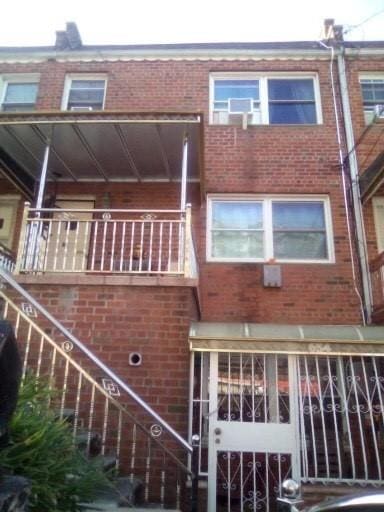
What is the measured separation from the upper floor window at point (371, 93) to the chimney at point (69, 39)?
6985 mm

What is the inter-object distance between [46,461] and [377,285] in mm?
6382

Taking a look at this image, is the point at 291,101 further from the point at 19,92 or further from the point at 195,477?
the point at 195,477

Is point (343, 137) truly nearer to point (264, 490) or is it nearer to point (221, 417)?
point (221, 417)

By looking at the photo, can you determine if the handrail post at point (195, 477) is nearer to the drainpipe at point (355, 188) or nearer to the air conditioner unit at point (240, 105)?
the drainpipe at point (355, 188)

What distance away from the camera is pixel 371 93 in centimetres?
930

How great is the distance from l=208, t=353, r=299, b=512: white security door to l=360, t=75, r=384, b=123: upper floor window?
252 inches

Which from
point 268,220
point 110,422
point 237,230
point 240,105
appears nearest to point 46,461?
point 110,422

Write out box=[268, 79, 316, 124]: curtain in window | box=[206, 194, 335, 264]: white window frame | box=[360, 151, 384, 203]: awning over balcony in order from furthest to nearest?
box=[268, 79, 316, 124]: curtain in window, box=[206, 194, 335, 264]: white window frame, box=[360, 151, 384, 203]: awning over balcony

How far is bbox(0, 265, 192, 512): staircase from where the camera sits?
426 cm

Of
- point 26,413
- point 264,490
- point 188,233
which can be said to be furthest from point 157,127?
point 264,490

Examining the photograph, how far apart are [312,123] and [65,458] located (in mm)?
8389

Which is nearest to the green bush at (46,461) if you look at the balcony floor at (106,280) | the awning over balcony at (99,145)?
the balcony floor at (106,280)

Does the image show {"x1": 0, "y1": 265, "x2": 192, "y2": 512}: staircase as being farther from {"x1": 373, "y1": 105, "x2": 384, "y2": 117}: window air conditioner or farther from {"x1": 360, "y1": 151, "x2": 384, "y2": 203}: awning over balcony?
{"x1": 373, "y1": 105, "x2": 384, "y2": 117}: window air conditioner

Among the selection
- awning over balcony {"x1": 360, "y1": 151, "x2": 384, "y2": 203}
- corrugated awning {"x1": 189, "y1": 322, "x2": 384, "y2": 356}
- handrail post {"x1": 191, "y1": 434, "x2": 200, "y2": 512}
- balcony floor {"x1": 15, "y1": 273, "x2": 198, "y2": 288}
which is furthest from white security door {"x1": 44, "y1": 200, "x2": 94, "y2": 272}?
awning over balcony {"x1": 360, "y1": 151, "x2": 384, "y2": 203}
